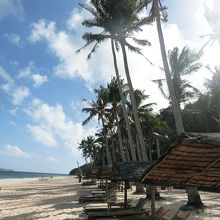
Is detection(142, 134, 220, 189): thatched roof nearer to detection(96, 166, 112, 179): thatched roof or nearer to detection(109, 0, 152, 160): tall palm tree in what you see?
detection(96, 166, 112, 179): thatched roof

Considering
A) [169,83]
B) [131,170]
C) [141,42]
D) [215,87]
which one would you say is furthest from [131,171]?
[215,87]

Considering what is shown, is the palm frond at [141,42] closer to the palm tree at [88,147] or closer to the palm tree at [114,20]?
the palm tree at [114,20]

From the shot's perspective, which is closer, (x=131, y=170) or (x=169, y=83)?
(x=131, y=170)

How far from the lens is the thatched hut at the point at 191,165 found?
328cm

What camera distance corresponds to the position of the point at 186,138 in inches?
117

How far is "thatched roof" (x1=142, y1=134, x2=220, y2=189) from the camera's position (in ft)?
10.9

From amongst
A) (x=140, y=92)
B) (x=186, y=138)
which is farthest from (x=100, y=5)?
(x=186, y=138)

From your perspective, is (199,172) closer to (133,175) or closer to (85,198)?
(133,175)

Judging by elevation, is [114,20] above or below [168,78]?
above

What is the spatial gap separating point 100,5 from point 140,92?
496 inches

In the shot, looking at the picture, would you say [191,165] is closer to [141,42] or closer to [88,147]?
[141,42]

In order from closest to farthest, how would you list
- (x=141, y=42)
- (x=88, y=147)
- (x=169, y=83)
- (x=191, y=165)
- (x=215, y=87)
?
(x=191, y=165) < (x=169, y=83) < (x=141, y=42) < (x=215, y=87) < (x=88, y=147)

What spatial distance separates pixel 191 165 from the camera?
4512 mm

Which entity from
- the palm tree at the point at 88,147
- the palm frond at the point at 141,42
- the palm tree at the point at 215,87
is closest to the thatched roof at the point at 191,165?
the palm frond at the point at 141,42
